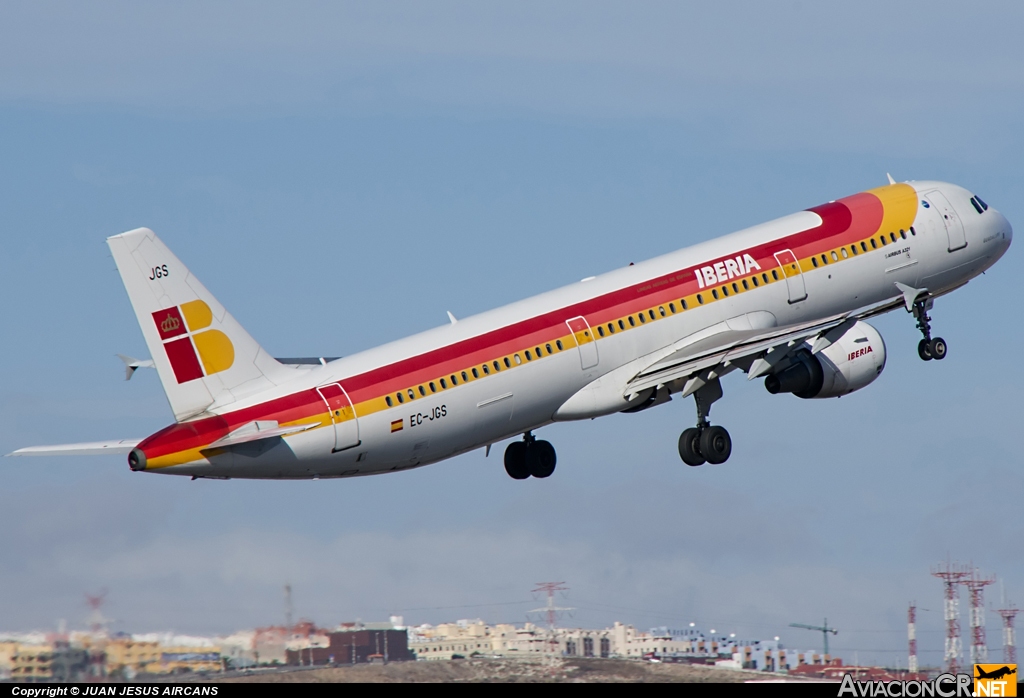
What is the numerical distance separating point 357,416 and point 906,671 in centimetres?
2754

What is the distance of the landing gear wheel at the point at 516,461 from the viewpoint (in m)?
53.1

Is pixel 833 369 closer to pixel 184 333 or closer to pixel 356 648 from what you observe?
pixel 356 648

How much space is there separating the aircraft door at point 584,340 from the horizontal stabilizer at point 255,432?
9477mm

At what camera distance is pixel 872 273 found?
174ft

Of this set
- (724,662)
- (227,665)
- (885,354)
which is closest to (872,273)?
(885,354)

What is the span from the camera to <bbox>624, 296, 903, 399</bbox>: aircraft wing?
47562 mm

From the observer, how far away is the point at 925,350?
179 ft

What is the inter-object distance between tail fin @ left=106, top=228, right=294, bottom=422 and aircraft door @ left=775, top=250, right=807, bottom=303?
17632mm

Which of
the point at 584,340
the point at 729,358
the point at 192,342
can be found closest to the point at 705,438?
the point at 729,358

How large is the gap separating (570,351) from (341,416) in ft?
26.4

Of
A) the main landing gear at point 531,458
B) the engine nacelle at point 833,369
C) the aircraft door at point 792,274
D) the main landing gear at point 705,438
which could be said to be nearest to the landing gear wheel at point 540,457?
the main landing gear at point 531,458

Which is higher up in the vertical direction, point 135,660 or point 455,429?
point 455,429

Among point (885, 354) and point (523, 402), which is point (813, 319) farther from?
point (523, 402)

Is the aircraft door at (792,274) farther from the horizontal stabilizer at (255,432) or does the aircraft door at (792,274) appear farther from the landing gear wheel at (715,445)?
the horizontal stabilizer at (255,432)
